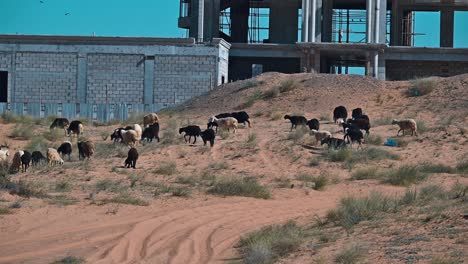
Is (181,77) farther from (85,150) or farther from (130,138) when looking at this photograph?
(85,150)

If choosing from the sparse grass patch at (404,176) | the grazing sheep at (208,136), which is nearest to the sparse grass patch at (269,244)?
the sparse grass patch at (404,176)

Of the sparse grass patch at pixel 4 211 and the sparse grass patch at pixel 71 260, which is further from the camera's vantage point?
the sparse grass patch at pixel 4 211

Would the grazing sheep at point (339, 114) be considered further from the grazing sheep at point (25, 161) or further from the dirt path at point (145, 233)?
the dirt path at point (145, 233)

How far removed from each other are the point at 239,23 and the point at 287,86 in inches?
854

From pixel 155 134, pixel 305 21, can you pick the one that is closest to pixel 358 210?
pixel 155 134

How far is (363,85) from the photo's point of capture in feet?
140

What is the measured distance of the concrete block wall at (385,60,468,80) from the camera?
185 ft

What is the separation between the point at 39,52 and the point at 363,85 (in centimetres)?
1997

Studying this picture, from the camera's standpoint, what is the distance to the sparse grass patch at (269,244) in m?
12.7

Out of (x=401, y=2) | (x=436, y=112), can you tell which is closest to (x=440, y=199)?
(x=436, y=112)

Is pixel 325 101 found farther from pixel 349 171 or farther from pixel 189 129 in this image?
pixel 349 171

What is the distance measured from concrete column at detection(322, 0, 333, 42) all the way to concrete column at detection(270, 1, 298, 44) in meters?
1.88

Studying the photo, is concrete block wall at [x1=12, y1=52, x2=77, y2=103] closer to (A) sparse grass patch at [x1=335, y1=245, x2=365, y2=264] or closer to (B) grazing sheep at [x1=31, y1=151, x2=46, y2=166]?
(B) grazing sheep at [x1=31, y1=151, x2=46, y2=166]

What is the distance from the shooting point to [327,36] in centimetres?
6041
